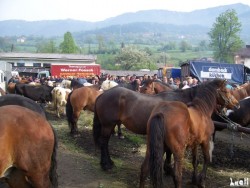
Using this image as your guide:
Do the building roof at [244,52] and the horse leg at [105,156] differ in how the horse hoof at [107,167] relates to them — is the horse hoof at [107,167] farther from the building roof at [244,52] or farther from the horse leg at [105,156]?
the building roof at [244,52]

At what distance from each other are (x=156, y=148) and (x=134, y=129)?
2.15 m

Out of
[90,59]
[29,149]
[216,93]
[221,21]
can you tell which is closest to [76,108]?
[216,93]

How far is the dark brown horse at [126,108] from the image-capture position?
24.3ft

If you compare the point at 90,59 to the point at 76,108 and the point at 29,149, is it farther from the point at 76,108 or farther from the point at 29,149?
the point at 29,149

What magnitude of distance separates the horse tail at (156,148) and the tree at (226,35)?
79986 mm

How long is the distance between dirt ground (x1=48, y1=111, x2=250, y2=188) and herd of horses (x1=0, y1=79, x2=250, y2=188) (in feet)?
1.36

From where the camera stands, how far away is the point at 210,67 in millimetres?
21453

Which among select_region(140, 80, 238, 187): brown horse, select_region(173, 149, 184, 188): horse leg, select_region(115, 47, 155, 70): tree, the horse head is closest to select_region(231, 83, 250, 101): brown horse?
the horse head

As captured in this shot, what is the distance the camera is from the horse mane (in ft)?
21.2

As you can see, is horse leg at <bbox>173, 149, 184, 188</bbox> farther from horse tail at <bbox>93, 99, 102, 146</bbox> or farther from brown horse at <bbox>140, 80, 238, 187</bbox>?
horse tail at <bbox>93, 99, 102, 146</bbox>

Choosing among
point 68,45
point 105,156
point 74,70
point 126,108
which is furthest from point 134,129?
point 68,45

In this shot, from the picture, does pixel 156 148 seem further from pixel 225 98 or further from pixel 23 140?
pixel 225 98

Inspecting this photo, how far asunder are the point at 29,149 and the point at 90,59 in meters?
77.0

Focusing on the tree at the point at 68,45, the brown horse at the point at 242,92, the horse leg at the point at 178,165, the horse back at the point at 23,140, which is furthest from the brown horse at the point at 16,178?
the tree at the point at 68,45
